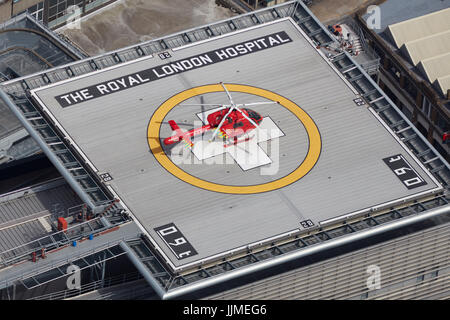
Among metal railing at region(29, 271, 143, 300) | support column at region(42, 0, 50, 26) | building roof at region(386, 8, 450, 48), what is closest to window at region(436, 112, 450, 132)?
building roof at region(386, 8, 450, 48)

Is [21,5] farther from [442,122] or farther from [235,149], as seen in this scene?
[442,122]

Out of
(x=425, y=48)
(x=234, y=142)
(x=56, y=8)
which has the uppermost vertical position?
(x=56, y=8)

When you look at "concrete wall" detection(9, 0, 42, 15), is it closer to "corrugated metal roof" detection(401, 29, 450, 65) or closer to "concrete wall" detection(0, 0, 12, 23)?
"concrete wall" detection(0, 0, 12, 23)

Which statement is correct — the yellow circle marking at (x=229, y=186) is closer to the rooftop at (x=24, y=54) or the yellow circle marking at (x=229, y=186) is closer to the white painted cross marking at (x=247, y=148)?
the white painted cross marking at (x=247, y=148)

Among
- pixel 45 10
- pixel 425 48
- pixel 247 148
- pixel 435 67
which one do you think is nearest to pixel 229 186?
pixel 247 148

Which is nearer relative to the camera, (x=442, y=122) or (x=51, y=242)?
(x=51, y=242)

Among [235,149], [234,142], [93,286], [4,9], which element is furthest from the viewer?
[4,9]

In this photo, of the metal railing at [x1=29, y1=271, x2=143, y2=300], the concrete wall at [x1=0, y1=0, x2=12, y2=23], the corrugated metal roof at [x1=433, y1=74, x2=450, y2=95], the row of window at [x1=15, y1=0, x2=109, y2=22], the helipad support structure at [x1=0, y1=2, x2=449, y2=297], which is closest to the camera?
the helipad support structure at [x1=0, y1=2, x2=449, y2=297]

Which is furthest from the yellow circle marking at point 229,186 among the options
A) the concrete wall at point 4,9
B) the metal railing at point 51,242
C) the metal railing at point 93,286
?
the concrete wall at point 4,9
